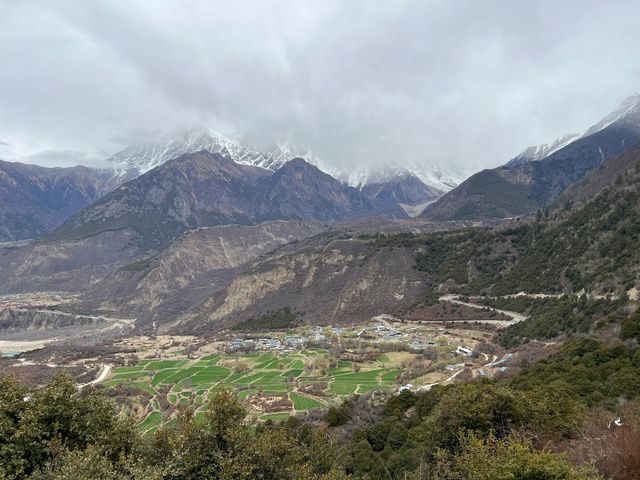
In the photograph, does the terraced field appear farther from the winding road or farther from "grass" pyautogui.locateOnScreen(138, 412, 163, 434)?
the winding road

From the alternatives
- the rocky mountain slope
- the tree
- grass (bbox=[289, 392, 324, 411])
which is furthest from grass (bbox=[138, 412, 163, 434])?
the rocky mountain slope

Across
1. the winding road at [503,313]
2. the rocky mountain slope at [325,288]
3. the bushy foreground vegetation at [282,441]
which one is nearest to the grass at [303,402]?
the bushy foreground vegetation at [282,441]

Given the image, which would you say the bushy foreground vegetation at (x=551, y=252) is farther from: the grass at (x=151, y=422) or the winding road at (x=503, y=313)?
the grass at (x=151, y=422)

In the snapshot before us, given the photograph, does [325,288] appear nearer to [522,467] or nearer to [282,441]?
[282,441]

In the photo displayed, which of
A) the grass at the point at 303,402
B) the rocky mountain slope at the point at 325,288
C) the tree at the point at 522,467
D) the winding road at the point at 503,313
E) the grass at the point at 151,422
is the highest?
the rocky mountain slope at the point at 325,288

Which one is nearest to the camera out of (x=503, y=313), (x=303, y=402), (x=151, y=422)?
(x=151, y=422)

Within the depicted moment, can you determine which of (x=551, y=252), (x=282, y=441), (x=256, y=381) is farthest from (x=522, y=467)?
(x=551, y=252)
